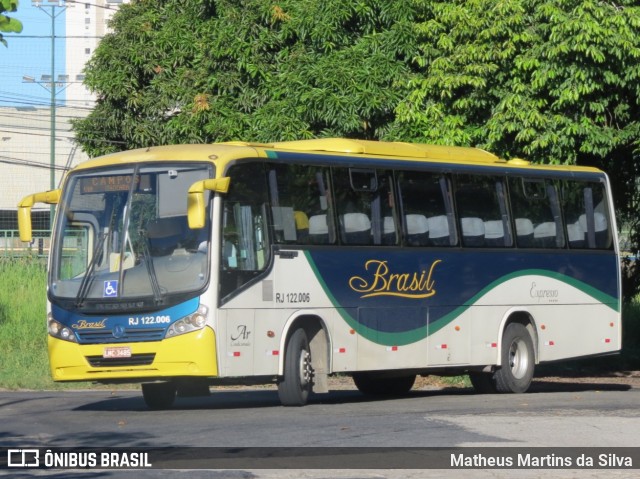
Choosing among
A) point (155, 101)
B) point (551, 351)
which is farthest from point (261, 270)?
point (155, 101)

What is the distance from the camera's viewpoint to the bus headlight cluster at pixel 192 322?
14.6 m

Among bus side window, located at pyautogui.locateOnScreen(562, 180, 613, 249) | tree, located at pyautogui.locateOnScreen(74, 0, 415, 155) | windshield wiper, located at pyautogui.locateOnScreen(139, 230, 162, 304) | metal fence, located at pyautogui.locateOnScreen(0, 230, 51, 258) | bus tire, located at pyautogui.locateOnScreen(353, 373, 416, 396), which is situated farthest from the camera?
metal fence, located at pyautogui.locateOnScreen(0, 230, 51, 258)

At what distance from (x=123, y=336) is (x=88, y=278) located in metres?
0.87

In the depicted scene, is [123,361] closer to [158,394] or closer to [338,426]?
[158,394]

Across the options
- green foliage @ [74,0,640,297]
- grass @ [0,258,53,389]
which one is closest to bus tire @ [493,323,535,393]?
green foliage @ [74,0,640,297]

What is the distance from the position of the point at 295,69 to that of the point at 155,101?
3631mm

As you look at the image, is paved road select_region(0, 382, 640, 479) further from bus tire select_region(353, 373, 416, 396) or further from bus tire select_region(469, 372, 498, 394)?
bus tire select_region(353, 373, 416, 396)

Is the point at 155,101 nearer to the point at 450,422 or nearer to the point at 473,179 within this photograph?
the point at 473,179

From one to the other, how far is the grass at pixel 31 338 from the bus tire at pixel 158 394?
570 cm

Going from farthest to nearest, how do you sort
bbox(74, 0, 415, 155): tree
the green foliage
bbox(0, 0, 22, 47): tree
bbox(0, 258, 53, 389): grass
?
bbox(0, 258, 53, 389): grass
bbox(74, 0, 415, 155): tree
the green foliage
bbox(0, 0, 22, 47): tree

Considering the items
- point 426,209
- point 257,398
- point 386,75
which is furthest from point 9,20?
point 386,75

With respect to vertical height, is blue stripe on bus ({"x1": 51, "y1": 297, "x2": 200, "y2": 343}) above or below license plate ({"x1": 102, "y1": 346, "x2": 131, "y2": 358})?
above

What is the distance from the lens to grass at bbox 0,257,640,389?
23047mm

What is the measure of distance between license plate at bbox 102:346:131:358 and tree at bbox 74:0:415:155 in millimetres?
8290
